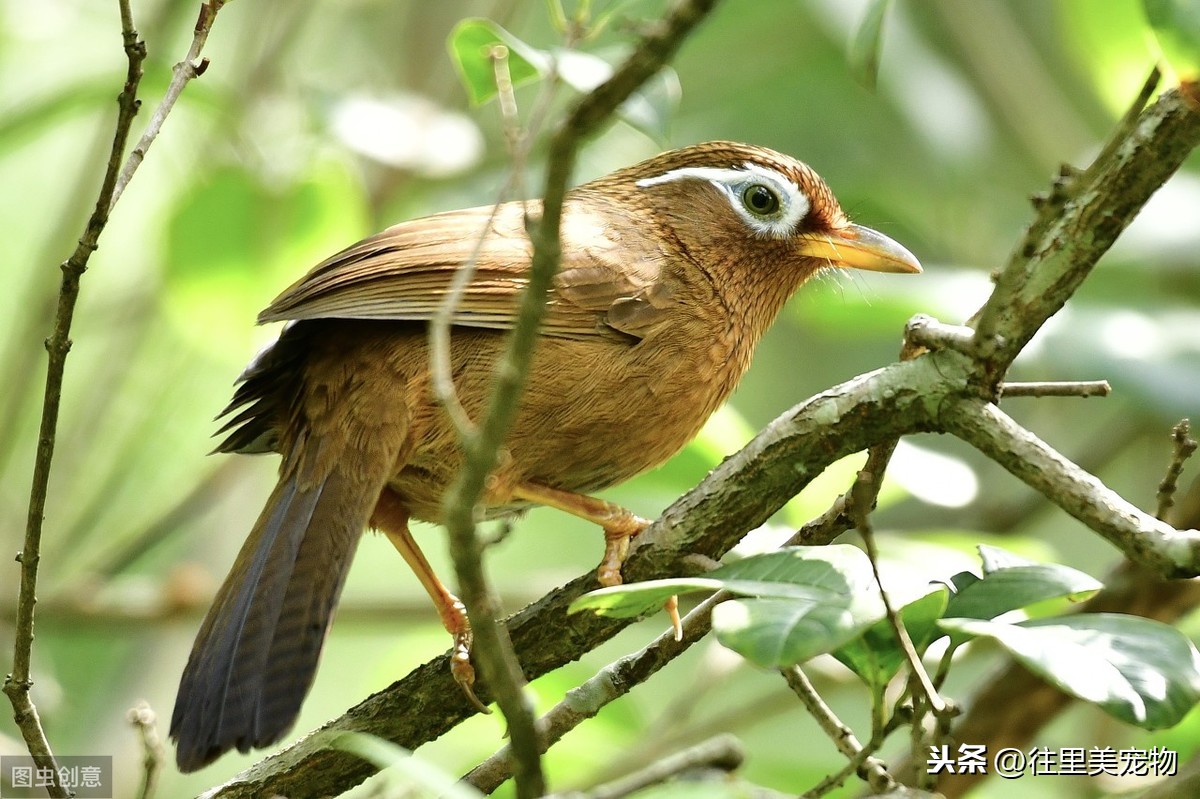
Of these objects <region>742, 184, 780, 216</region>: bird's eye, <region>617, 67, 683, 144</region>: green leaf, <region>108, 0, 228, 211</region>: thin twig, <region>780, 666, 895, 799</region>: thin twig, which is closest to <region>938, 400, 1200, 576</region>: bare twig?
<region>780, 666, 895, 799</region>: thin twig

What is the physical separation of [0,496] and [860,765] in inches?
196

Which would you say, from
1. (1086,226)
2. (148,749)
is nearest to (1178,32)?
(1086,226)

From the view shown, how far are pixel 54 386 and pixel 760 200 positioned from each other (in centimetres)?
235

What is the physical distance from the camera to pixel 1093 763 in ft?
11.7

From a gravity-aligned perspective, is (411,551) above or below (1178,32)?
above

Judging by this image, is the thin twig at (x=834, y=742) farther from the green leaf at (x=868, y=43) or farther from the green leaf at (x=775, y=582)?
the green leaf at (x=868, y=43)

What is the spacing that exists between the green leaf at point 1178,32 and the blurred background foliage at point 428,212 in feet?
4.82

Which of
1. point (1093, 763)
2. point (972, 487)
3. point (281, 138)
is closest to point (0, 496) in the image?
point (281, 138)

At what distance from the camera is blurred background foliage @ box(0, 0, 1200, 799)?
4.36 meters

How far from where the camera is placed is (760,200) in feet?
13.8

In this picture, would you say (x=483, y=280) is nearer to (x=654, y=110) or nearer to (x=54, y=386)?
(x=654, y=110)

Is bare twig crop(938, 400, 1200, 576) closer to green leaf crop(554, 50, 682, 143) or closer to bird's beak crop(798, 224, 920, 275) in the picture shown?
green leaf crop(554, 50, 682, 143)

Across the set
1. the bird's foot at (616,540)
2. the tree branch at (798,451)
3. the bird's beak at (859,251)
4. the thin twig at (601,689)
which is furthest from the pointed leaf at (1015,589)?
the bird's beak at (859,251)

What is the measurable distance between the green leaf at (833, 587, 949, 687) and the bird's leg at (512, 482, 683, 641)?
728 mm
